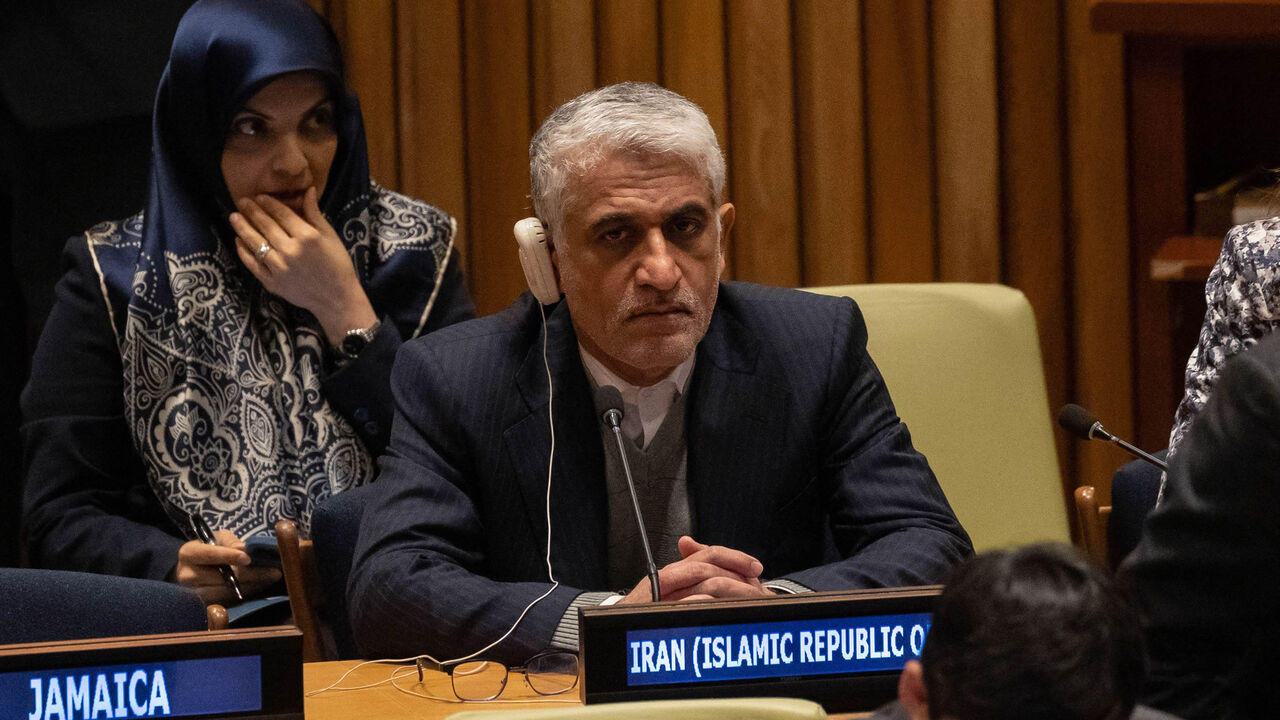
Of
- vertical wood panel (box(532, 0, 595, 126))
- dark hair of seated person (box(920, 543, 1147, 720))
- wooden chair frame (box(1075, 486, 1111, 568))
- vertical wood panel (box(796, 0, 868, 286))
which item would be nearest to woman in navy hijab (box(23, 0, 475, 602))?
vertical wood panel (box(532, 0, 595, 126))

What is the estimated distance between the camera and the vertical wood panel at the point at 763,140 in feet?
10.6

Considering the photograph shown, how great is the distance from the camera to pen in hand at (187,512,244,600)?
257cm

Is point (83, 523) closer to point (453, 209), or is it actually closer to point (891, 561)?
point (453, 209)

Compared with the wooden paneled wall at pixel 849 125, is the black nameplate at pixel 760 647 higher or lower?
lower

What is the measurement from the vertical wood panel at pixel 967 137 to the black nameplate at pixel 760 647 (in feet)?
6.25

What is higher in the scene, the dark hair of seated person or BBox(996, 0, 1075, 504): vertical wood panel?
BBox(996, 0, 1075, 504): vertical wood panel

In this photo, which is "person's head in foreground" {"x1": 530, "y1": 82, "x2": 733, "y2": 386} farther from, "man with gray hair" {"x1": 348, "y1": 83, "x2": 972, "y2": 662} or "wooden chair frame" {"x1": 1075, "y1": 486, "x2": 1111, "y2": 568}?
"wooden chair frame" {"x1": 1075, "y1": 486, "x2": 1111, "y2": 568}

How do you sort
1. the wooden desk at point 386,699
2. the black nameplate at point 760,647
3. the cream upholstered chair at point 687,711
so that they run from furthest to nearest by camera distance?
the wooden desk at point 386,699 < the black nameplate at point 760,647 < the cream upholstered chair at point 687,711

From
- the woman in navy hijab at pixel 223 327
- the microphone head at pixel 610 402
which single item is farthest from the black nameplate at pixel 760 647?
the woman in navy hijab at pixel 223 327

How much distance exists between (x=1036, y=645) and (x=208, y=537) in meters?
2.09

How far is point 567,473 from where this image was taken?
6.97ft

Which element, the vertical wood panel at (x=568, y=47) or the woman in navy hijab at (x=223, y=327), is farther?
the vertical wood panel at (x=568, y=47)

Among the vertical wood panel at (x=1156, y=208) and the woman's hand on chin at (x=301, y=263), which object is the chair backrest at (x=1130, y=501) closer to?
the vertical wood panel at (x=1156, y=208)

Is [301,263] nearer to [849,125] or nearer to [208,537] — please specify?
[208,537]
